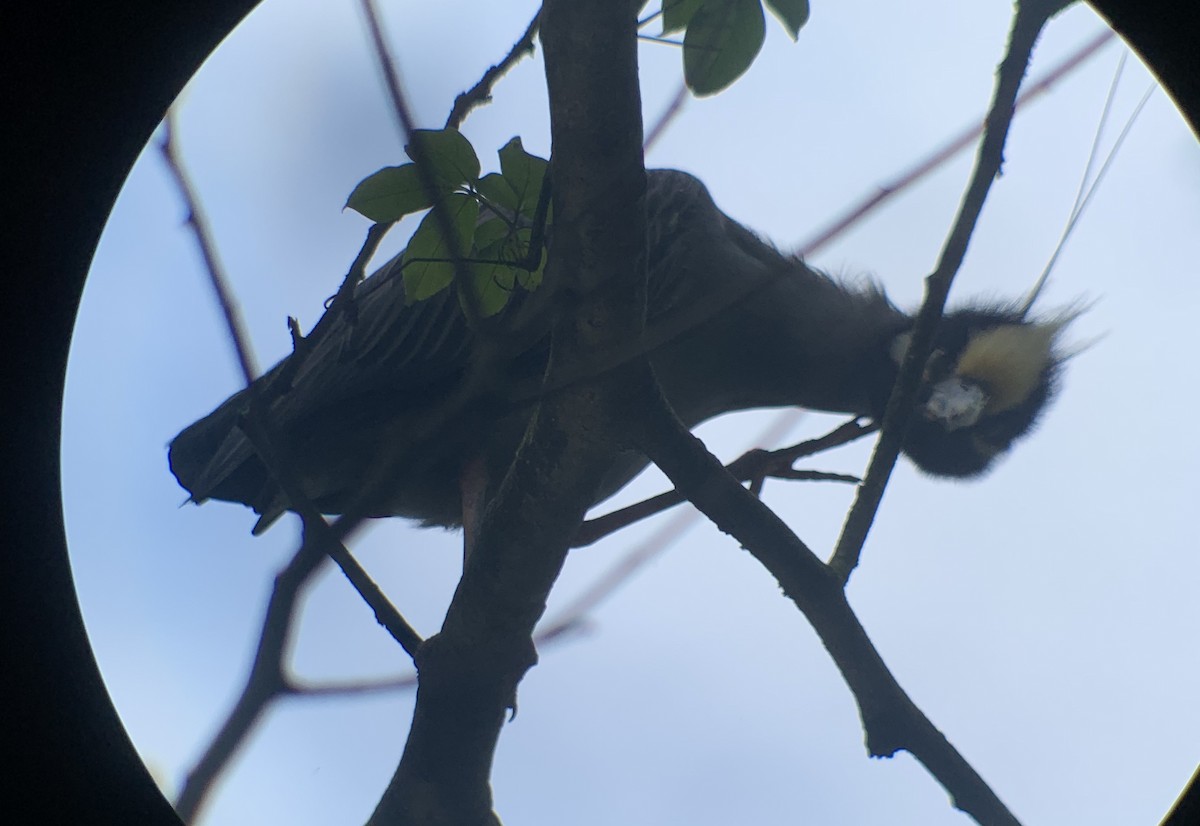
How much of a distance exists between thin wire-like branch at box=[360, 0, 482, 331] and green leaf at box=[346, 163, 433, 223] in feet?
0.07

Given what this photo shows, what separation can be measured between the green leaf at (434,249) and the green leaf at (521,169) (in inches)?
2.5

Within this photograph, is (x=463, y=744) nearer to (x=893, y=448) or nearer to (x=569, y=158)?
(x=893, y=448)

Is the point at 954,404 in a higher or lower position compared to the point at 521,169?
lower

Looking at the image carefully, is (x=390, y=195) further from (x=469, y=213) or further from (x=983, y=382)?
(x=983, y=382)

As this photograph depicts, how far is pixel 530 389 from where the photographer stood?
1.69 metres

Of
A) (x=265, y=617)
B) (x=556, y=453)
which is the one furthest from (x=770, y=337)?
(x=265, y=617)

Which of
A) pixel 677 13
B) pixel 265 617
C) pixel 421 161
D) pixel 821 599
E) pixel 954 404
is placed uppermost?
pixel 677 13

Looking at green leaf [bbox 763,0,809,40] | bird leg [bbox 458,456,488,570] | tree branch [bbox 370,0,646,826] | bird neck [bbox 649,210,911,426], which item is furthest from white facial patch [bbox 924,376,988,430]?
green leaf [bbox 763,0,809,40]

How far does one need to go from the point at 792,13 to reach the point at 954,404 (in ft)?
5.20

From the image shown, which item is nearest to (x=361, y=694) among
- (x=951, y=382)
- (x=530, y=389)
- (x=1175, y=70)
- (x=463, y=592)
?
(x=530, y=389)

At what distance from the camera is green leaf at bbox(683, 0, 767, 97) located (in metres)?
1.63

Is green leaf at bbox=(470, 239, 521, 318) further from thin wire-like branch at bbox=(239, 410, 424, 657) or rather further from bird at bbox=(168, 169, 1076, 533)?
bird at bbox=(168, 169, 1076, 533)

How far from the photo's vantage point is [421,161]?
49.4 inches

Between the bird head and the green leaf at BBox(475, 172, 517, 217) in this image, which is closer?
the green leaf at BBox(475, 172, 517, 217)
